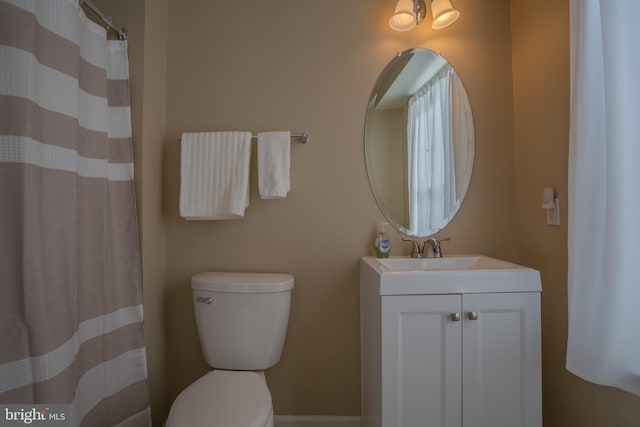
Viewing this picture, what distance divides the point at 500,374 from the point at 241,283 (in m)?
1.04

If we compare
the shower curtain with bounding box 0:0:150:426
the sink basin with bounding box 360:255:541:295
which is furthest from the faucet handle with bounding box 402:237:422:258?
the shower curtain with bounding box 0:0:150:426

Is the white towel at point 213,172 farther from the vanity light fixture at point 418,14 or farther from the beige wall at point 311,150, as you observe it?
the vanity light fixture at point 418,14

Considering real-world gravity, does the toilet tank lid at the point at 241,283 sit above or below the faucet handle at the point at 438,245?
below

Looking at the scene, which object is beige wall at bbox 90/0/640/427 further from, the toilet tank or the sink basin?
the sink basin

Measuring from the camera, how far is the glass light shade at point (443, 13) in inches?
52.3

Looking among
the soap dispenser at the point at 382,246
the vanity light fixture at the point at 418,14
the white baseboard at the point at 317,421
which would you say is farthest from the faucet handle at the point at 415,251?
the vanity light fixture at the point at 418,14

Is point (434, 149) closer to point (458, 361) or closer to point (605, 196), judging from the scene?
point (605, 196)

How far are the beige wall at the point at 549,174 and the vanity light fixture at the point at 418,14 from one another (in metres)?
A: 0.36

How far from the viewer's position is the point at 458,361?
100 centimetres

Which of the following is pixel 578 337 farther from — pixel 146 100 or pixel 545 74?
pixel 146 100

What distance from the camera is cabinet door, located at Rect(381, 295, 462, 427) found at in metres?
1.00

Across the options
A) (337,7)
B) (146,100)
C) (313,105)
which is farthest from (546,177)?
(146,100)

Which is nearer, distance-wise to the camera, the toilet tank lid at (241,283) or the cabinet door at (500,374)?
the cabinet door at (500,374)

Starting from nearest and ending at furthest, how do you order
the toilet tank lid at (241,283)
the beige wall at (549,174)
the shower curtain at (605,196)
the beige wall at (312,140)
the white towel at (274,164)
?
the shower curtain at (605,196) → the beige wall at (549,174) → the toilet tank lid at (241,283) → the white towel at (274,164) → the beige wall at (312,140)
